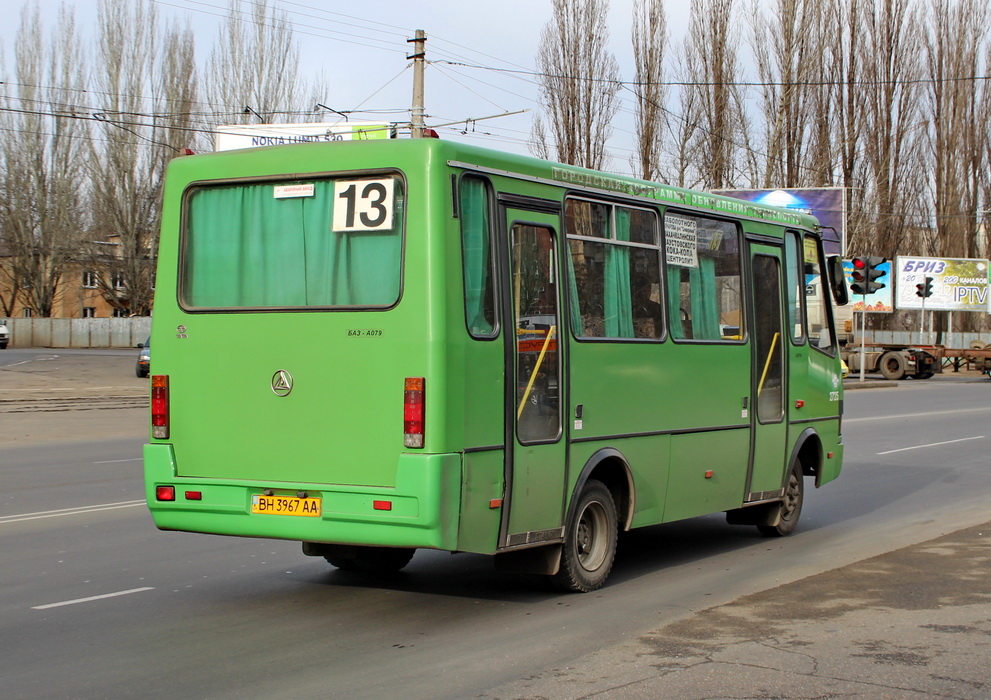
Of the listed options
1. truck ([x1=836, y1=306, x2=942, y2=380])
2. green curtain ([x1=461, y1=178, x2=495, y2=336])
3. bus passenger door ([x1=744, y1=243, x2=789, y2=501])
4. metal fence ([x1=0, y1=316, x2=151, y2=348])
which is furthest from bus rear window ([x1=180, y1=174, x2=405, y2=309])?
metal fence ([x1=0, y1=316, x2=151, y2=348])

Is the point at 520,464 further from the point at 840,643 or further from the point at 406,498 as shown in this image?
the point at 840,643

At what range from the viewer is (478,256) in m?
7.03

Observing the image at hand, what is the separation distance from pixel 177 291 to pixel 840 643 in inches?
177

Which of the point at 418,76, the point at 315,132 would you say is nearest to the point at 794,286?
the point at 418,76

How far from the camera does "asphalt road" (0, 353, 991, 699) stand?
5754 millimetres

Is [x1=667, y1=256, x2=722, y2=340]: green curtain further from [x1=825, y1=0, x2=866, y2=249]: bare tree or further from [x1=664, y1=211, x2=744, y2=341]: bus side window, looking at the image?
[x1=825, y1=0, x2=866, y2=249]: bare tree

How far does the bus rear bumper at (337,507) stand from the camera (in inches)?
258

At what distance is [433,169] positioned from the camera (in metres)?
6.75

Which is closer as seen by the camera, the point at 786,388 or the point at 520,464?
the point at 520,464

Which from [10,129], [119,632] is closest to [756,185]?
[10,129]

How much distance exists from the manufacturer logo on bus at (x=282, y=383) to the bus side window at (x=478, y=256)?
115cm

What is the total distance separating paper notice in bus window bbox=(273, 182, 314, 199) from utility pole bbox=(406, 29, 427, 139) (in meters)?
18.6

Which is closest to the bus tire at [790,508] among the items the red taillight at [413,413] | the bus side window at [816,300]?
the bus side window at [816,300]

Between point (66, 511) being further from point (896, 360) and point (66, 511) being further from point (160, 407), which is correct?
point (896, 360)
